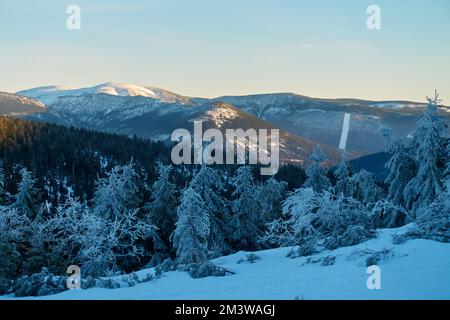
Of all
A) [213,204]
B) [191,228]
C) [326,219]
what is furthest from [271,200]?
[326,219]

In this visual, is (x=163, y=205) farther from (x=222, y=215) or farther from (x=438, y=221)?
(x=438, y=221)

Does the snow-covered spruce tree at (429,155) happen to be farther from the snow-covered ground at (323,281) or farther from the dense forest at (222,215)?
the snow-covered ground at (323,281)

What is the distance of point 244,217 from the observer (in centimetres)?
3562

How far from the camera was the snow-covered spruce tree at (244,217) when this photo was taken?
35219 millimetres

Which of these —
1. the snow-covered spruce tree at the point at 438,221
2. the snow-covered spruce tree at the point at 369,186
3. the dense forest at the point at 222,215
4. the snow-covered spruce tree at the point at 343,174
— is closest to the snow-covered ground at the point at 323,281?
the snow-covered spruce tree at the point at 438,221

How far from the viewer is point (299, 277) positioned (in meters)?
9.92

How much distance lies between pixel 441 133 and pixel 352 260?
56.2 feet

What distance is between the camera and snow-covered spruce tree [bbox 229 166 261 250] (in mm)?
35219

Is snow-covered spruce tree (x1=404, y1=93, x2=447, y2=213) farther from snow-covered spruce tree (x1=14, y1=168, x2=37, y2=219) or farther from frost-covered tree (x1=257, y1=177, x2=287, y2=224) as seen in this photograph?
snow-covered spruce tree (x1=14, y1=168, x2=37, y2=219)

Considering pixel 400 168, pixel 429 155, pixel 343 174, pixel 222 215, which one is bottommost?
pixel 222 215

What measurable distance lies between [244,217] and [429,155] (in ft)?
49.0

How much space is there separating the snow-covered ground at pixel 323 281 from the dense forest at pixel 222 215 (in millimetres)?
1215
